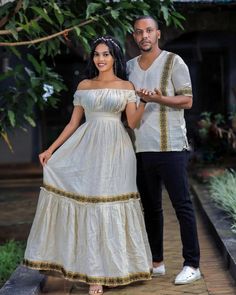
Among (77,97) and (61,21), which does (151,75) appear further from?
(61,21)

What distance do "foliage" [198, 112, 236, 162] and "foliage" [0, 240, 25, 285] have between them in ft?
13.8

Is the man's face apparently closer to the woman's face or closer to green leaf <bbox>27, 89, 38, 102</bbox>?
the woman's face

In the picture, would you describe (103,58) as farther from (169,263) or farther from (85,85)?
(169,263)

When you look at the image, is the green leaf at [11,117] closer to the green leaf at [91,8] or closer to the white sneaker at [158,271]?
the green leaf at [91,8]

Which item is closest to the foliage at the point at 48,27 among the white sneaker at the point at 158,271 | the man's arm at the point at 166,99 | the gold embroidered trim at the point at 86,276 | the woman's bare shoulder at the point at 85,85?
the woman's bare shoulder at the point at 85,85

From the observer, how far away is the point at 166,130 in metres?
4.16

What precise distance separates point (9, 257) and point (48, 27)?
2326mm

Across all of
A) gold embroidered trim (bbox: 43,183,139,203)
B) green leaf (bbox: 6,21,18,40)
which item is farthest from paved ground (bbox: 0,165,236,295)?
green leaf (bbox: 6,21,18,40)

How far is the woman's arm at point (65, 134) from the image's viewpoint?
425 centimetres

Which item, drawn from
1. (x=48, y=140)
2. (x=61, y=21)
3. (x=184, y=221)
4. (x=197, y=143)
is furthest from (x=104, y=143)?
(x=48, y=140)

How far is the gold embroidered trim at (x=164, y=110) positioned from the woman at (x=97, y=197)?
21 centimetres

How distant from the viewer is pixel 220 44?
38.5 ft

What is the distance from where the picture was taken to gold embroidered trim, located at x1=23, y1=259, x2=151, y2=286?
13.4 feet

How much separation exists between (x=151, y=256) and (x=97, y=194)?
66 centimetres
